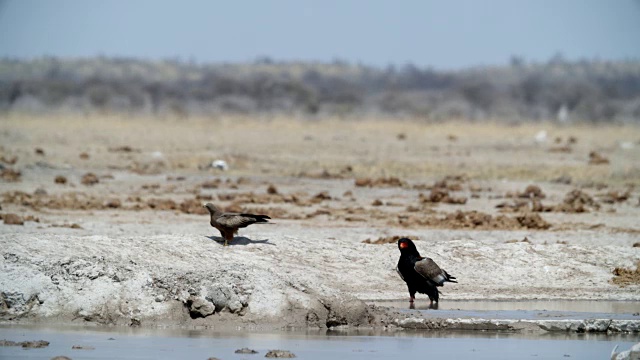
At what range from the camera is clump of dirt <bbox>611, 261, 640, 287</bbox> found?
15.7m

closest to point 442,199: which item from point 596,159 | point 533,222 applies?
point 533,222

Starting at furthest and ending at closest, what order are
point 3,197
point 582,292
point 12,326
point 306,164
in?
point 306,164
point 3,197
point 582,292
point 12,326

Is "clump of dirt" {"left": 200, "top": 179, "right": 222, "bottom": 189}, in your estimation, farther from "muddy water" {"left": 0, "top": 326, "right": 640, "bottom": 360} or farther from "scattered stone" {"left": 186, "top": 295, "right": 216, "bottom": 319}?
"muddy water" {"left": 0, "top": 326, "right": 640, "bottom": 360}

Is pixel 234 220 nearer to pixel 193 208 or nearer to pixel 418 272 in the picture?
pixel 418 272

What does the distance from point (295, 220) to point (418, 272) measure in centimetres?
749

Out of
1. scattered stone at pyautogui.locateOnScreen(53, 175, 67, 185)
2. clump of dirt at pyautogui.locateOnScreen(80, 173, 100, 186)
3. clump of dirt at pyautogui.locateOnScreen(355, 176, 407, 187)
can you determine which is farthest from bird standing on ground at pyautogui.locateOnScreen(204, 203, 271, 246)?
clump of dirt at pyautogui.locateOnScreen(355, 176, 407, 187)

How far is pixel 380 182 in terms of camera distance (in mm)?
26812

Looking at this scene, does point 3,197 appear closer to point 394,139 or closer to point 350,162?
point 350,162

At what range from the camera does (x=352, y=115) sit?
56.1 m

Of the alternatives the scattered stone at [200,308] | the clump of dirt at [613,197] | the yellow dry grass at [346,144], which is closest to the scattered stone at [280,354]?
the scattered stone at [200,308]

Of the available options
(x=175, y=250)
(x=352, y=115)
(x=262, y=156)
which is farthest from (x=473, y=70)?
(x=175, y=250)

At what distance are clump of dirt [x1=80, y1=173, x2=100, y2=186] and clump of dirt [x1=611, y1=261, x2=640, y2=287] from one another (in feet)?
43.0

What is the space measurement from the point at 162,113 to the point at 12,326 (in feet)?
133

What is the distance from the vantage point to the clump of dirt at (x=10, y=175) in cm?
2566
